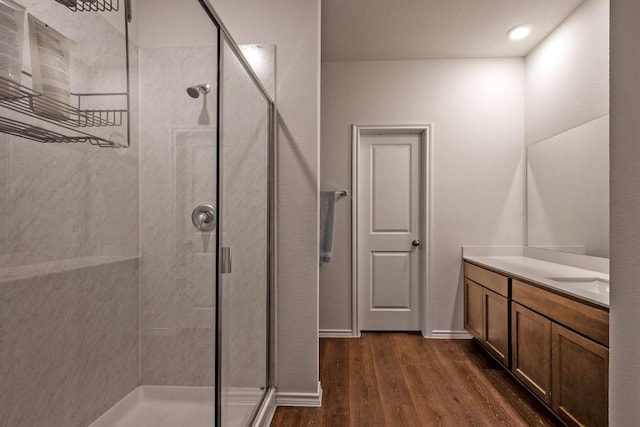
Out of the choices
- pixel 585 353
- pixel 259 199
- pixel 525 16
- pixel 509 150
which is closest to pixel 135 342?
pixel 259 199

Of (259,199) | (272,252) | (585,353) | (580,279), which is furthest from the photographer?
(580,279)

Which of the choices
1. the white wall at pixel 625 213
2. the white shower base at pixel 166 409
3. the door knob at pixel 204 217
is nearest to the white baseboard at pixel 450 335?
the white shower base at pixel 166 409

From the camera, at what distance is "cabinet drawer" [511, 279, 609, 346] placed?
1704 millimetres

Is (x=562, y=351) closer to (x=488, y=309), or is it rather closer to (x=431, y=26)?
(x=488, y=309)

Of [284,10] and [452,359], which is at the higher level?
[284,10]

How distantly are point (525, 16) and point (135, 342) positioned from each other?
11.0ft

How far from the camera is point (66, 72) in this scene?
24.1 inches

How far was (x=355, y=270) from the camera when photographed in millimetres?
3621

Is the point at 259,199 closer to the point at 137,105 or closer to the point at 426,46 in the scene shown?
the point at 137,105

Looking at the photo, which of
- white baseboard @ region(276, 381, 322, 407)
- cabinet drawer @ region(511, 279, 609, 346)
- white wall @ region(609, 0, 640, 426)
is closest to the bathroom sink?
cabinet drawer @ region(511, 279, 609, 346)

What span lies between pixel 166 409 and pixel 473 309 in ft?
9.52

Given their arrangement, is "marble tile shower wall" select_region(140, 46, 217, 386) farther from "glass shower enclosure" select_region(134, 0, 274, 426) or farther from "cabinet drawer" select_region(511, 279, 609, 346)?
"cabinet drawer" select_region(511, 279, 609, 346)

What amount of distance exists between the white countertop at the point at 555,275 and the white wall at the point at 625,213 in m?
0.79

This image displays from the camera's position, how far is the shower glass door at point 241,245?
4.66ft
